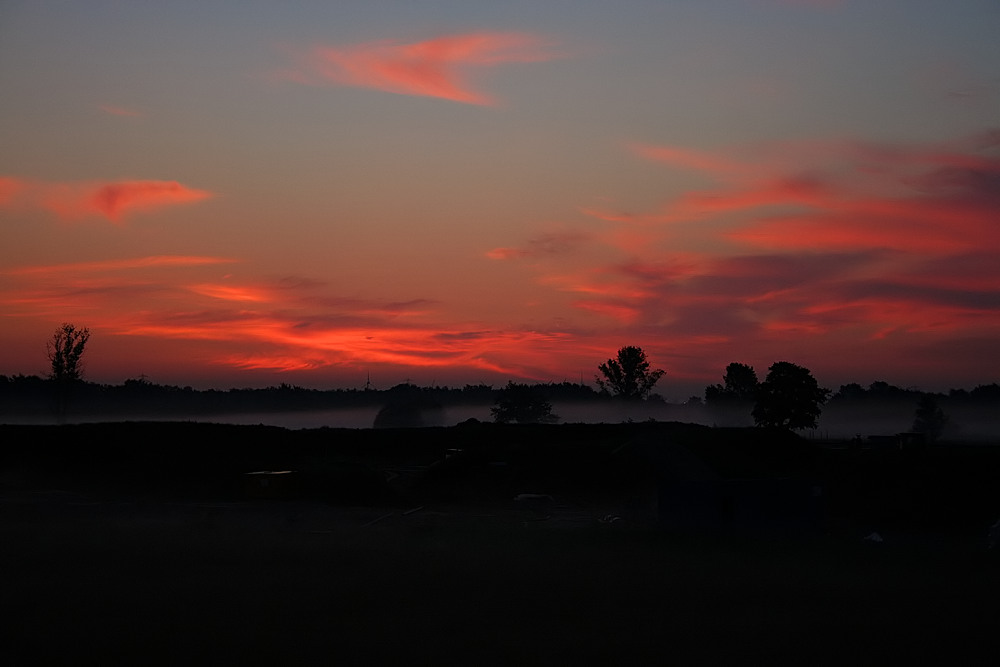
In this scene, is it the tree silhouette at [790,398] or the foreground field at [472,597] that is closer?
the foreground field at [472,597]

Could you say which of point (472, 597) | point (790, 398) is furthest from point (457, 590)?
point (790, 398)

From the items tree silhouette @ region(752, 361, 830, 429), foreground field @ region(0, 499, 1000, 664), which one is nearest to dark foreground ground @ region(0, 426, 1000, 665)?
foreground field @ region(0, 499, 1000, 664)


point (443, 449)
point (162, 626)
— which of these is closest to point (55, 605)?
point (162, 626)

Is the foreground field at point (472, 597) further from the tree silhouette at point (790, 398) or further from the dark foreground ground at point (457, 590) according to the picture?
the tree silhouette at point (790, 398)

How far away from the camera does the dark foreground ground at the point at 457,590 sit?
3319 centimetres

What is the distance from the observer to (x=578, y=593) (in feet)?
140

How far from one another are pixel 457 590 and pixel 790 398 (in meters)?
112

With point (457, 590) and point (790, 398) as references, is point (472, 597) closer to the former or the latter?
point (457, 590)

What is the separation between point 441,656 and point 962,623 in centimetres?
2037

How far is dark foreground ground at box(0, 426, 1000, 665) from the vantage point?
33.2 m

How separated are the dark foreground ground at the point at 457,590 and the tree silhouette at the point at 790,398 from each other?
72.3 meters

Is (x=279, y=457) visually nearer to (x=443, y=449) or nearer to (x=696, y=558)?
(x=443, y=449)

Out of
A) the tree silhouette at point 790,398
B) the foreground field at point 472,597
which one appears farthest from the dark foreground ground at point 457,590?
the tree silhouette at point 790,398

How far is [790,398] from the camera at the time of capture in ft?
479
